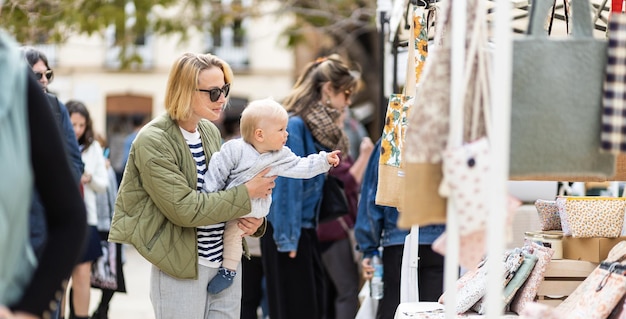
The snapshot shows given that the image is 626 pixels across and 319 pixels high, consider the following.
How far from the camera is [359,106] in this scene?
2447 centimetres

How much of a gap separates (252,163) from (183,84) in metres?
0.48

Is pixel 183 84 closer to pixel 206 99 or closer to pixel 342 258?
pixel 206 99

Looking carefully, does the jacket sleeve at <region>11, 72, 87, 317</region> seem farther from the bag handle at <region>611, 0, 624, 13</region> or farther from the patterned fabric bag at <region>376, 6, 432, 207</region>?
the bag handle at <region>611, 0, 624, 13</region>

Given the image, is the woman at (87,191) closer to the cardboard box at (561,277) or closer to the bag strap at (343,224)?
the bag strap at (343,224)

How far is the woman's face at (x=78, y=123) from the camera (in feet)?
26.4

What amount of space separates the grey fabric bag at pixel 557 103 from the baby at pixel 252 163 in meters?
1.66

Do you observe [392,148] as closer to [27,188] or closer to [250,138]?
[250,138]

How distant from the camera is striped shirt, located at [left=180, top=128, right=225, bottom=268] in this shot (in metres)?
4.66

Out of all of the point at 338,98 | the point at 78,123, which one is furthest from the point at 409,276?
the point at 78,123

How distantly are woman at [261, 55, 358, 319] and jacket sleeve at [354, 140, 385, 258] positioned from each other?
350 mm

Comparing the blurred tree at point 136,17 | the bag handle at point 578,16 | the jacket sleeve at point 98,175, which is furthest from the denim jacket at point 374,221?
the blurred tree at point 136,17

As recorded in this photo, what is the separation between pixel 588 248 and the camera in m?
4.71

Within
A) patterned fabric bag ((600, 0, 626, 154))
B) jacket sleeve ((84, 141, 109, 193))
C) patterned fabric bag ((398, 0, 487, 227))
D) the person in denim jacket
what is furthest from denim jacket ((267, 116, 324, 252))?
patterned fabric bag ((600, 0, 626, 154))

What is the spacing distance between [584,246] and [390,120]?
108 centimetres
